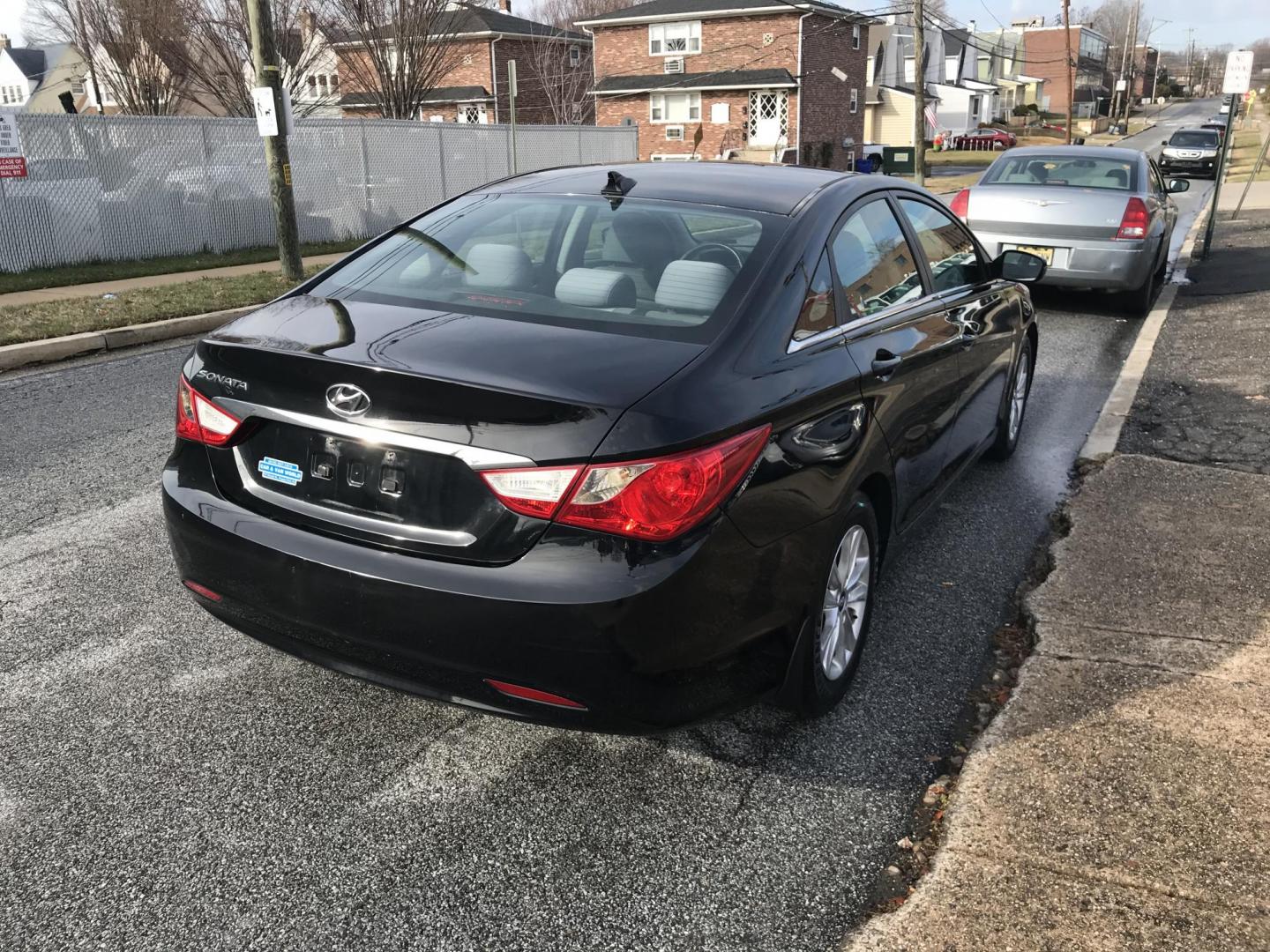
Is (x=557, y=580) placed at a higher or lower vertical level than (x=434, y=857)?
higher

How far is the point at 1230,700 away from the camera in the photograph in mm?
3449

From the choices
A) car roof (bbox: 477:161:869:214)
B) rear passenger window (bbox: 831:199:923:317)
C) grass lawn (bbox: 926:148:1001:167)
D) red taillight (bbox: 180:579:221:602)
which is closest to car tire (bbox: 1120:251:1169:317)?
rear passenger window (bbox: 831:199:923:317)

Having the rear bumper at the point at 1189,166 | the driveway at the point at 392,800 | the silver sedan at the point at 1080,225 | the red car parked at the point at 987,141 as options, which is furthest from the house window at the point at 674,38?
the driveway at the point at 392,800

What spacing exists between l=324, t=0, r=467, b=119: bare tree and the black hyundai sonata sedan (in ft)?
81.5

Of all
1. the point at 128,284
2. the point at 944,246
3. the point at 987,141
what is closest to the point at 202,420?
the point at 944,246

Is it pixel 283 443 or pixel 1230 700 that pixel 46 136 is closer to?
pixel 283 443

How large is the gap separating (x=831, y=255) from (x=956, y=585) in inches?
67.5

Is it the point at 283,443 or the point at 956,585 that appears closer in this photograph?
the point at 283,443

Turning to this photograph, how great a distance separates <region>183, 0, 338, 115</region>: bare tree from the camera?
25.4 meters

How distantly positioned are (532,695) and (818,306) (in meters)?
1.49

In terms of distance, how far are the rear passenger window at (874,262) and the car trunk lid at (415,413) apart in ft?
3.28

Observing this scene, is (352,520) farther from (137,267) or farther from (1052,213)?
(137,267)

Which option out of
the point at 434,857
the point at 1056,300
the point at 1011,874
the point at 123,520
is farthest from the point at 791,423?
the point at 1056,300

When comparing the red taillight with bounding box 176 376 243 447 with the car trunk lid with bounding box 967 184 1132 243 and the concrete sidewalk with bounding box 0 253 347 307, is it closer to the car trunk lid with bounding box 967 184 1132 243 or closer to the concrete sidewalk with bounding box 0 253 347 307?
the car trunk lid with bounding box 967 184 1132 243
